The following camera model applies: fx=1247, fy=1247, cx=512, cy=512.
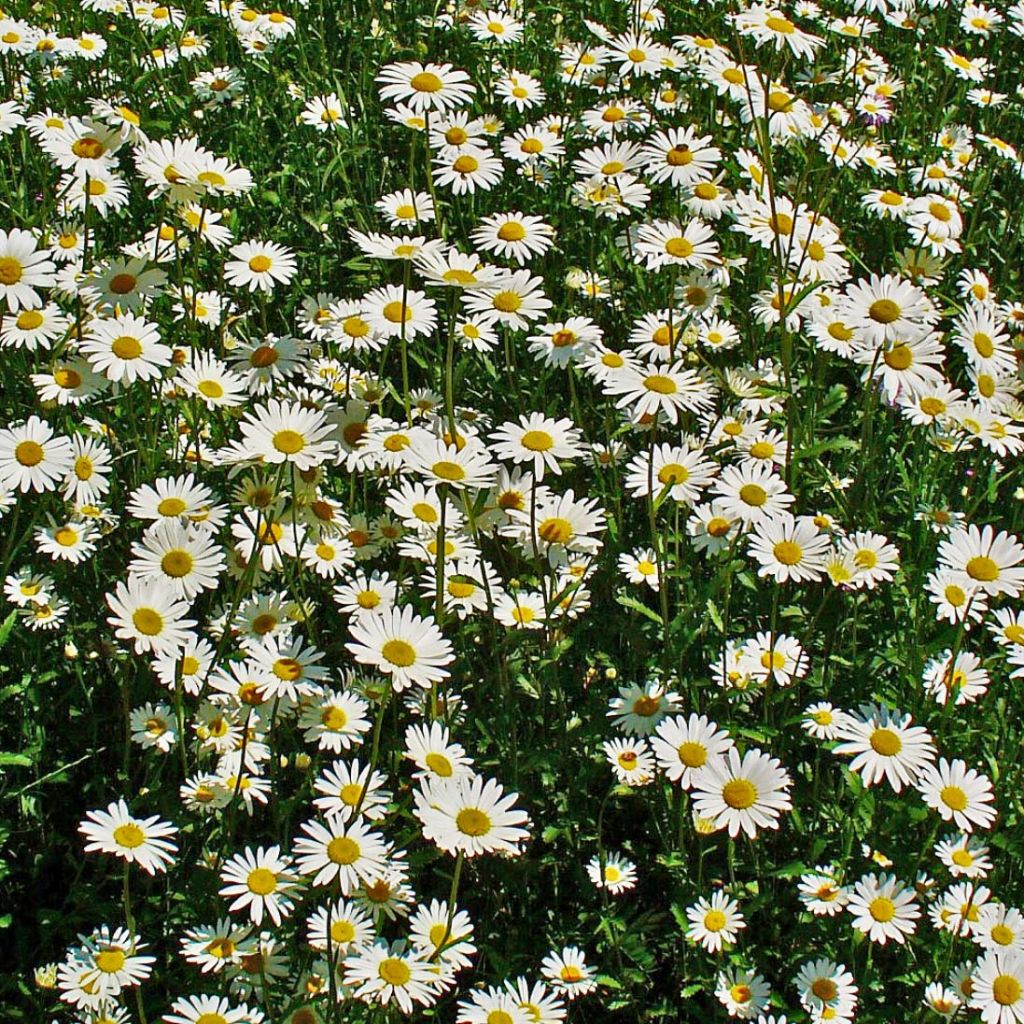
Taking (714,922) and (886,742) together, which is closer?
(714,922)

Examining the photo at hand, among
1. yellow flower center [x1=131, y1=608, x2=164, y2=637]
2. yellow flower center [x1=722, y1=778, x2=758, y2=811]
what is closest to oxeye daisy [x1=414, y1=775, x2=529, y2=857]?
yellow flower center [x1=722, y1=778, x2=758, y2=811]

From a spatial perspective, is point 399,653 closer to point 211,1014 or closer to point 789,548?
point 211,1014

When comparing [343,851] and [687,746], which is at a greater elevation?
[687,746]

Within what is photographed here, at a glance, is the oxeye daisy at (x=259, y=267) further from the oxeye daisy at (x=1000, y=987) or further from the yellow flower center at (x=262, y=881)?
the oxeye daisy at (x=1000, y=987)

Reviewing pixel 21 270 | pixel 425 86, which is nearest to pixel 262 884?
pixel 21 270

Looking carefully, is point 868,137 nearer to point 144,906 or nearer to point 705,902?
point 705,902

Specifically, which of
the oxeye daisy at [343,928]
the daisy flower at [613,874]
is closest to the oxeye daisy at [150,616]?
the oxeye daisy at [343,928]
